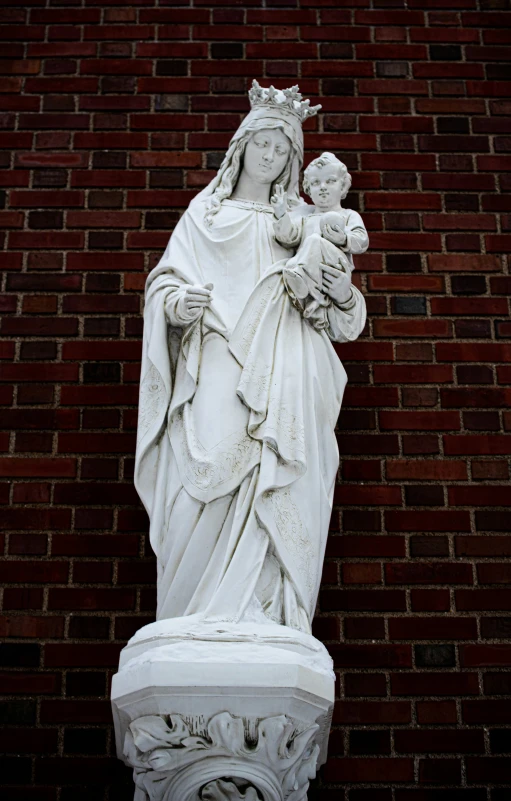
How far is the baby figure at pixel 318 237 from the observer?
11.7ft

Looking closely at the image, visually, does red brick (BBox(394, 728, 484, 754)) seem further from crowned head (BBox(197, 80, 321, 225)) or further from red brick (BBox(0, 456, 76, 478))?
crowned head (BBox(197, 80, 321, 225))

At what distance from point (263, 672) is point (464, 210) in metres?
2.51

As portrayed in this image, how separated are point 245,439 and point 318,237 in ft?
2.29

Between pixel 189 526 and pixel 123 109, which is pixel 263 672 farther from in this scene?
pixel 123 109

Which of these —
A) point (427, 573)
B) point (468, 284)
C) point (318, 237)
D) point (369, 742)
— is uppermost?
point (468, 284)

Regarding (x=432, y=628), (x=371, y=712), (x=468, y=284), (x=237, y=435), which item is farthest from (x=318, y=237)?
(x=371, y=712)

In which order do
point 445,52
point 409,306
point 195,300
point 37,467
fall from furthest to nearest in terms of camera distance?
point 445,52, point 409,306, point 37,467, point 195,300

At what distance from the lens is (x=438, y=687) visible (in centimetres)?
395

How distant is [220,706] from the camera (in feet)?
9.82

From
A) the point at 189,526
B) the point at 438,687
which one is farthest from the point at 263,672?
the point at 438,687

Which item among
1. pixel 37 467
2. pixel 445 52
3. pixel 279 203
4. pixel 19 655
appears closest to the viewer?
pixel 279 203

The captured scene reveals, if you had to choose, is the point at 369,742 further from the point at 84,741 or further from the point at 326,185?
the point at 326,185

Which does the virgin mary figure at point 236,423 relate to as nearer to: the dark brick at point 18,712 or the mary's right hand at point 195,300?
the mary's right hand at point 195,300

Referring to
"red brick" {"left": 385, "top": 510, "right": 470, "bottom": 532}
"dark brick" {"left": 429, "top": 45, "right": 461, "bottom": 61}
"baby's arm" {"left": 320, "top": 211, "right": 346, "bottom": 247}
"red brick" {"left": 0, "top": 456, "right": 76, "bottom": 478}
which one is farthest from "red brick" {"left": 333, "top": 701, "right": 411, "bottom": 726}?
"dark brick" {"left": 429, "top": 45, "right": 461, "bottom": 61}
